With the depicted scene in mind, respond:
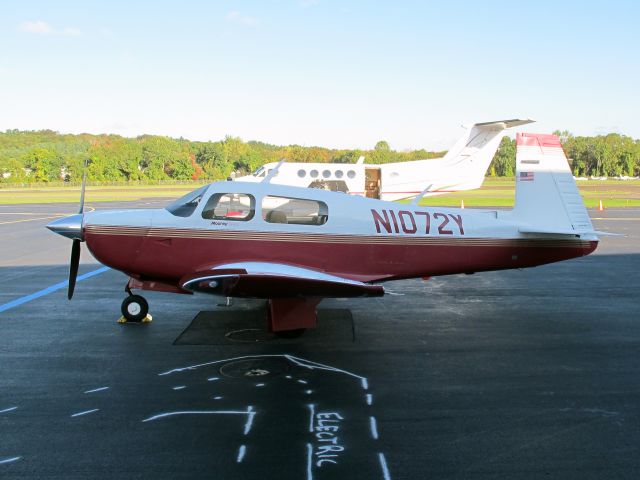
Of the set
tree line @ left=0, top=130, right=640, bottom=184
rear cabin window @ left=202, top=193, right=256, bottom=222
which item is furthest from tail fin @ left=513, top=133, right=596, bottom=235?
tree line @ left=0, top=130, right=640, bottom=184

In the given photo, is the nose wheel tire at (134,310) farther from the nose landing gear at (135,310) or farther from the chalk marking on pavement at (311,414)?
the chalk marking on pavement at (311,414)

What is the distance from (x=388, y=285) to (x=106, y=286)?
246 inches

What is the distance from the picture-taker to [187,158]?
111875 millimetres

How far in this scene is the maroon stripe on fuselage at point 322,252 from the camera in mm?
8305

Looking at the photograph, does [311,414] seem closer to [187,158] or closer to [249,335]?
[249,335]

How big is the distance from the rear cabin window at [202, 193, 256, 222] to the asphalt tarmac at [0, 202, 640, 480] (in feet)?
5.82

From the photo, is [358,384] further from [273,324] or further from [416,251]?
[416,251]

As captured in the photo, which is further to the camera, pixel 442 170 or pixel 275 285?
pixel 442 170

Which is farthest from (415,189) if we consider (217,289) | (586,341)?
Answer: (217,289)

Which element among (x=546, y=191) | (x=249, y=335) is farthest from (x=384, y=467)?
(x=546, y=191)

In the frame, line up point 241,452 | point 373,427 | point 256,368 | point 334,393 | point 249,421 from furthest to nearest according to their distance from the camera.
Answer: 1. point 256,368
2. point 334,393
3. point 249,421
4. point 373,427
5. point 241,452

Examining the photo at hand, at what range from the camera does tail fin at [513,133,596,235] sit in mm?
9055

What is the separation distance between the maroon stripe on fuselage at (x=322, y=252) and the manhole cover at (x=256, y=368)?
5.62ft

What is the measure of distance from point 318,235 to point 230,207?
1.38 metres
